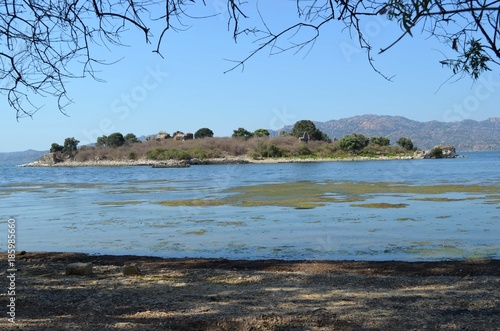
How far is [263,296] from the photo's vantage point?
7402 millimetres

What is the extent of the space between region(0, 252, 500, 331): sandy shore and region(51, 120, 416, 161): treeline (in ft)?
412

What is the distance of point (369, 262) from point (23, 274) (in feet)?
20.9

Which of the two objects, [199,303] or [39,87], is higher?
[39,87]

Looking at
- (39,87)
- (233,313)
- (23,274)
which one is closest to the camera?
(39,87)

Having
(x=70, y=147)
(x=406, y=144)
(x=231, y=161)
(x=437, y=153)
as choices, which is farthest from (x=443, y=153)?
(x=70, y=147)

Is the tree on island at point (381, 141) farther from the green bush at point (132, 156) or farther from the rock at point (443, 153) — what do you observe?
the green bush at point (132, 156)

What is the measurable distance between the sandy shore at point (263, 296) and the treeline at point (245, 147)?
12564 cm

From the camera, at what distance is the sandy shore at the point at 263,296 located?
582cm

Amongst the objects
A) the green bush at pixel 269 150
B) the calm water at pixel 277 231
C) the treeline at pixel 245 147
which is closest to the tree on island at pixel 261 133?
the treeline at pixel 245 147

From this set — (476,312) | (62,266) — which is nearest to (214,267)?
(62,266)

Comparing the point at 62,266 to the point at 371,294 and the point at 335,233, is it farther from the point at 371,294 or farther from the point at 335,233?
the point at 335,233

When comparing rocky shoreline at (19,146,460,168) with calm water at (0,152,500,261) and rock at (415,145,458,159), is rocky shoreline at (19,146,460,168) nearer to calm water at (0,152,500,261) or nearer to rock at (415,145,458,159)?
rock at (415,145,458,159)

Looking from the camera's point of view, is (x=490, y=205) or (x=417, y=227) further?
(x=490, y=205)

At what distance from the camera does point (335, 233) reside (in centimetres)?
1636
